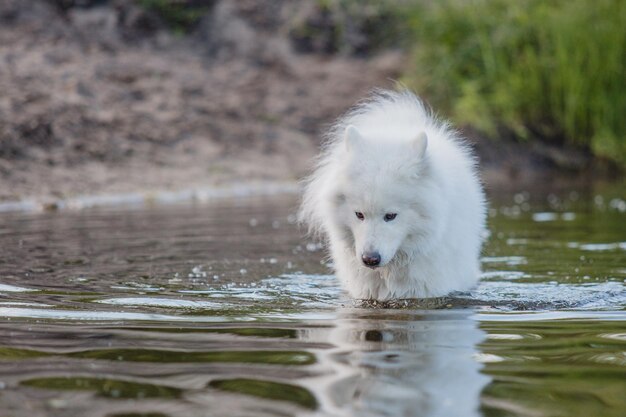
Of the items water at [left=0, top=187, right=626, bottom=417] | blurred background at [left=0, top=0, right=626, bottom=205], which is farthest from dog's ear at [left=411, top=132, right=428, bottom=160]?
blurred background at [left=0, top=0, right=626, bottom=205]

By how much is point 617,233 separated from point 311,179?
3.63 metres

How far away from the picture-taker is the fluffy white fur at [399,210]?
18.1 feet

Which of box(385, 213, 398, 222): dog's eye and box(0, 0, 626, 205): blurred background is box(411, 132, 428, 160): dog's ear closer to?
box(385, 213, 398, 222): dog's eye

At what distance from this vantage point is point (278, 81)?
1755 centimetres

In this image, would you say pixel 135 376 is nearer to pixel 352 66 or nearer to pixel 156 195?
pixel 156 195

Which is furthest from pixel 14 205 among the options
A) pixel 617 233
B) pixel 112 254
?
pixel 617 233

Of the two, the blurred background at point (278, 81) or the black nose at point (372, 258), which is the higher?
the blurred background at point (278, 81)

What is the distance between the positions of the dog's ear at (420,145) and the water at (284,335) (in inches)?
33.8

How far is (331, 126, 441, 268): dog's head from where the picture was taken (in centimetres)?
548

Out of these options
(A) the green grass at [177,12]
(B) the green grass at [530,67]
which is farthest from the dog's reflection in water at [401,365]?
(A) the green grass at [177,12]

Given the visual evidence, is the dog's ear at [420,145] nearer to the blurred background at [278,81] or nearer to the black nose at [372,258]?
the black nose at [372,258]

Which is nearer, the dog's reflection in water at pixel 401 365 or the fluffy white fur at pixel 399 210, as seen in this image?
the dog's reflection in water at pixel 401 365

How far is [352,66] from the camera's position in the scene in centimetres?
1839

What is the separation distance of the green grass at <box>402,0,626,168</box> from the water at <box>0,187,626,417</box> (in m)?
A: 7.81
